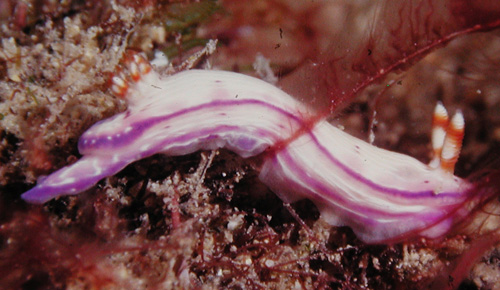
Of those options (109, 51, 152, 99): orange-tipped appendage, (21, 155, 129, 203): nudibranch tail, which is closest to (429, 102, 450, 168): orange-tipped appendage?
(109, 51, 152, 99): orange-tipped appendage

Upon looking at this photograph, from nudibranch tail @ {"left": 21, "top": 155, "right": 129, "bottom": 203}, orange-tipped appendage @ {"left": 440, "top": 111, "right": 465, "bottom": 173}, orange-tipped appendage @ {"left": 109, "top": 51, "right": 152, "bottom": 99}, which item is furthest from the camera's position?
orange-tipped appendage @ {"left": 440, "top": 111, "right": 465, "bottom": 173}

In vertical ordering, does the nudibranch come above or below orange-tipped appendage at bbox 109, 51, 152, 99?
below

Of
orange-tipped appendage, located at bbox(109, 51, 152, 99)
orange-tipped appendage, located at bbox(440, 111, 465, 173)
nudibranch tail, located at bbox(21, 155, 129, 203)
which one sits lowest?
orange-tipped appendage, located at bbox(440, 111, 465, 173)

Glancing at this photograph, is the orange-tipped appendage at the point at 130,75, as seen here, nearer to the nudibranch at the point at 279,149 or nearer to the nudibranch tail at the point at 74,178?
the nudibranch at the point at 279,149

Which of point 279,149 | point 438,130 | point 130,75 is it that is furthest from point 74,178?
point 438,130

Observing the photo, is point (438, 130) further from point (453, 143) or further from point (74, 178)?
point (74, 178)

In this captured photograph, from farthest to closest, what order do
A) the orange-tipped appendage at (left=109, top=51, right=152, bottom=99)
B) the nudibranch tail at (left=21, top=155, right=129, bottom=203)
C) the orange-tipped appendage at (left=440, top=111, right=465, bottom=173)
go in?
the orange-tipped appendage at (left=440, top=111, right=465, bottom=173)
the orange-tipped appendage at (left=109, top=51, right=152, bottom=99)
the nudibranch tail at (left=21, top=155, right=129, bottom=203)

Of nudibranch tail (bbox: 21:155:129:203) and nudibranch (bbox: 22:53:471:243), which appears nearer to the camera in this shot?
nudibranch tail (bbox: 21:155:129:203)

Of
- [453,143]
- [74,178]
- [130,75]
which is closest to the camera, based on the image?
[74,178]

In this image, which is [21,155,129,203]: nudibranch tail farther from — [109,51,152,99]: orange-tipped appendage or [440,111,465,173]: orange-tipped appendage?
[440,111,465,173]: orange-tipped appendage
